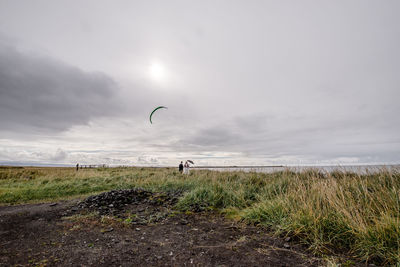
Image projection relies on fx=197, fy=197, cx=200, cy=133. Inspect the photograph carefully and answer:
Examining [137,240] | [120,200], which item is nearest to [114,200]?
[120,200]

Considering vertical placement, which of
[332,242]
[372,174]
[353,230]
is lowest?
[332,242]

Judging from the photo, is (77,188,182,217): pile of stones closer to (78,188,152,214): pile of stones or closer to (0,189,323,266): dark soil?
(78,188,152,214): pile of stones

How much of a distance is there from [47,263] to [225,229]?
12.6ft

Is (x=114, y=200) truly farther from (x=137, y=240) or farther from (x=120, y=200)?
(x=137, y=240)

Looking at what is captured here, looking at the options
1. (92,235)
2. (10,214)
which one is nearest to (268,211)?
(92,235)

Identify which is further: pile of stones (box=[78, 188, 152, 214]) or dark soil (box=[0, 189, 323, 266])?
pile of stones (box=[78, 188, 152, 214])

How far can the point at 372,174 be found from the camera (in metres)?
7.48

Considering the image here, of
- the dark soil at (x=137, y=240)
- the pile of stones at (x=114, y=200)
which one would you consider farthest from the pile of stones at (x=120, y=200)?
the dark soil at (x=137, y=240)

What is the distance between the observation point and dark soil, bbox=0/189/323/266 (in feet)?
12.0

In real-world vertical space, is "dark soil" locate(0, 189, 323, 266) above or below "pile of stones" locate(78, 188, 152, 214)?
below

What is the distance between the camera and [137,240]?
4.64 m

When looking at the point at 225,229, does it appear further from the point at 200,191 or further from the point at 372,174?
the point at 372,174

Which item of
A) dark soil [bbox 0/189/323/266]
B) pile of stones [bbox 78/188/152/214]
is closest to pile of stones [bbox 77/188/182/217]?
pile of stones [bbox 78/188/152/214]

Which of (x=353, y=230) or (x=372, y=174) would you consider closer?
(x=353, y=230)
